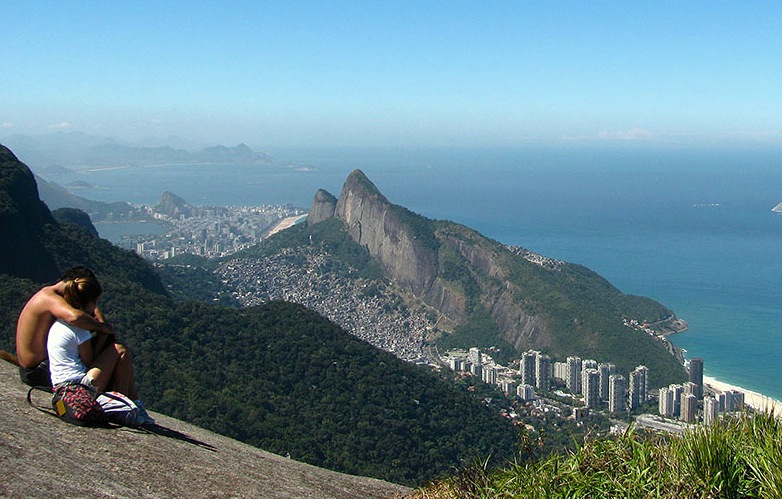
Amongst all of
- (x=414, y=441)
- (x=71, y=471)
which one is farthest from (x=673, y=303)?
(x=71, y=471)

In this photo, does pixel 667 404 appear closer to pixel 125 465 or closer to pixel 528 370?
pixel 528 370

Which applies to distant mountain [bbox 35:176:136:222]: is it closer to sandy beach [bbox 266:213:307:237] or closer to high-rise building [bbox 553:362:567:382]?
sandy beach [bbox 266:213:307:237]

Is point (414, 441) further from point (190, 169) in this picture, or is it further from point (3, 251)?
point (190, 169)

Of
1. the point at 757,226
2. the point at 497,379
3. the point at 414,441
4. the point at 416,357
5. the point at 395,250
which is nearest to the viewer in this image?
the point at 414,441

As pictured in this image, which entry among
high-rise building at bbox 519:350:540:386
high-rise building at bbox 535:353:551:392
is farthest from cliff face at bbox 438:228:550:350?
high-rise building at bbox 535:353:551:392

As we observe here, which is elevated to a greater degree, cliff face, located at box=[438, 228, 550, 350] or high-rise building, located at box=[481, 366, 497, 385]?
cliff face, located at box=[438, 228, 550, 350]

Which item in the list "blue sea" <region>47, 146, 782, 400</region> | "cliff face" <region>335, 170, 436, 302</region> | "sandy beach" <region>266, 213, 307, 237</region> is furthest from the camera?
"sandy beach" <region>266, 213, 307, 237</region>
